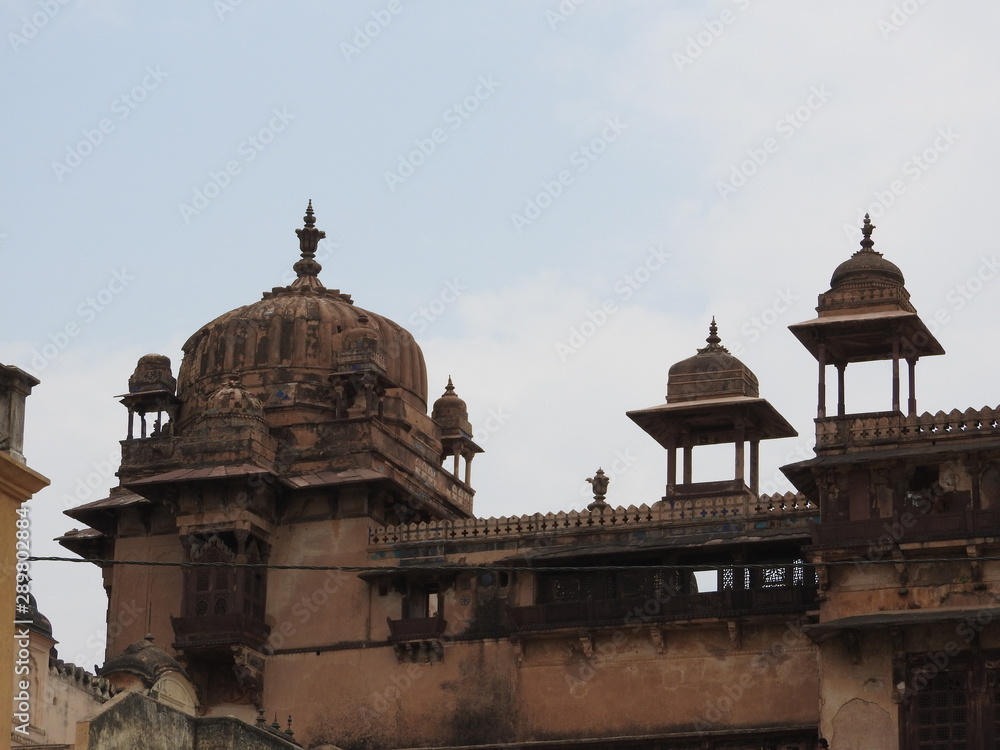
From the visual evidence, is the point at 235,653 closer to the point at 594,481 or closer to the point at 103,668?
the point at 103,668

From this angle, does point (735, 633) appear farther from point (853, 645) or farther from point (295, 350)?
point (295, 350)

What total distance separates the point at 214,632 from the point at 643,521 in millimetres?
6662

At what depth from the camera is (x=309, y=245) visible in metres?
42.2

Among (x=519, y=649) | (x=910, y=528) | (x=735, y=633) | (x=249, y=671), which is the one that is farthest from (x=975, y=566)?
(x=249, y=671)

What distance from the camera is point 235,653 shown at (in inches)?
1407

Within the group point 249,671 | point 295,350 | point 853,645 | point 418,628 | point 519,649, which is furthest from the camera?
point 295,350

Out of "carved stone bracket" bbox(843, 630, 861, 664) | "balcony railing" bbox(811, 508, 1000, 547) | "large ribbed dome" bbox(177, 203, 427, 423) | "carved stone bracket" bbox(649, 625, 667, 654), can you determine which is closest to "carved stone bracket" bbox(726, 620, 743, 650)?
"carved stone bracket" bbox(649, 625, 667, 654)

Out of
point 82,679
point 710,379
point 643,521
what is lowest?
point 82,679

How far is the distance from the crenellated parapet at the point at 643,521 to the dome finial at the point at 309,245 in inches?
261

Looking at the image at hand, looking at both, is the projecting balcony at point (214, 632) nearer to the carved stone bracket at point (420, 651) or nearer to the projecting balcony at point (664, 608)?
the carved stone bracket at point (420, 651)

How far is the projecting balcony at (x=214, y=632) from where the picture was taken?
3572 cm

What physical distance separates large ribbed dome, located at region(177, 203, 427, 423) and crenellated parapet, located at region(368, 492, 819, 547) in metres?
3.42

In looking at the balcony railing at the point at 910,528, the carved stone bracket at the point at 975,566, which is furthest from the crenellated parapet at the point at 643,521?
the carved stone bracket at the point at 975,566

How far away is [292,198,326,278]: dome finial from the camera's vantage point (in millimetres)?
42000
